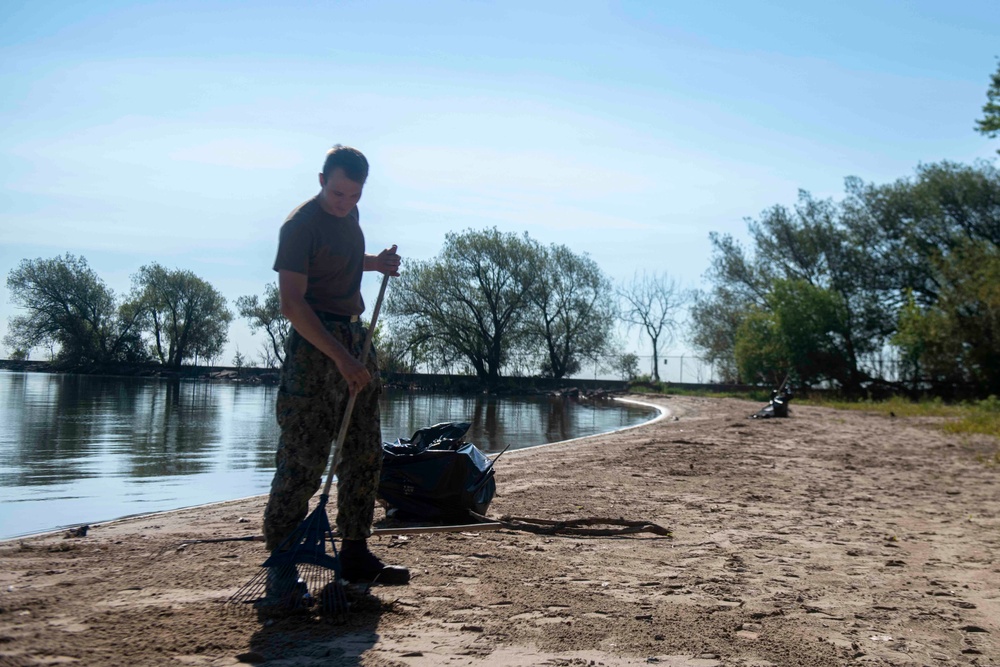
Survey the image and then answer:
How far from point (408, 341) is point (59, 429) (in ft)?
125

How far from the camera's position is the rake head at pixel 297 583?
2.98m

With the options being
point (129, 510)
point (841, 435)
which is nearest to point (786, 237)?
point (841, 435)

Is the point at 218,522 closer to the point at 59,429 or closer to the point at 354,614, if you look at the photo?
the point at 354,614

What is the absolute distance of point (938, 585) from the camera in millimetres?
3607

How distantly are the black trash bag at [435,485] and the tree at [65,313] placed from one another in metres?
62.2

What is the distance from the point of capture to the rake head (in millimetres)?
2982

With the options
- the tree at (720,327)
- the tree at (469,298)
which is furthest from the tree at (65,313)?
the tree at (720,327)

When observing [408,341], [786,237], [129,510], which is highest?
[786,237]

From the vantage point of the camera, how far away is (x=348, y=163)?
334cm

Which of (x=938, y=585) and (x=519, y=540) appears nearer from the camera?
(x=938, y=585)

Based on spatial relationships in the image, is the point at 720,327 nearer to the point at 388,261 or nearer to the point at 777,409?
the point at 777,409

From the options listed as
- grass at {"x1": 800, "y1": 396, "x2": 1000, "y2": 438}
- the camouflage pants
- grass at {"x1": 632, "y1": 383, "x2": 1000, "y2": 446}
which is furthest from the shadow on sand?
grass at {"x1": 800, "y1": 396, "x2": 1000, "y2": 438}

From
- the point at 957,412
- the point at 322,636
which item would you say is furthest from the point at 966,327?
the point at 322,636

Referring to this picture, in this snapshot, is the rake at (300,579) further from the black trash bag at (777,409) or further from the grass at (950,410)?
the black trash bag at (777,409)
